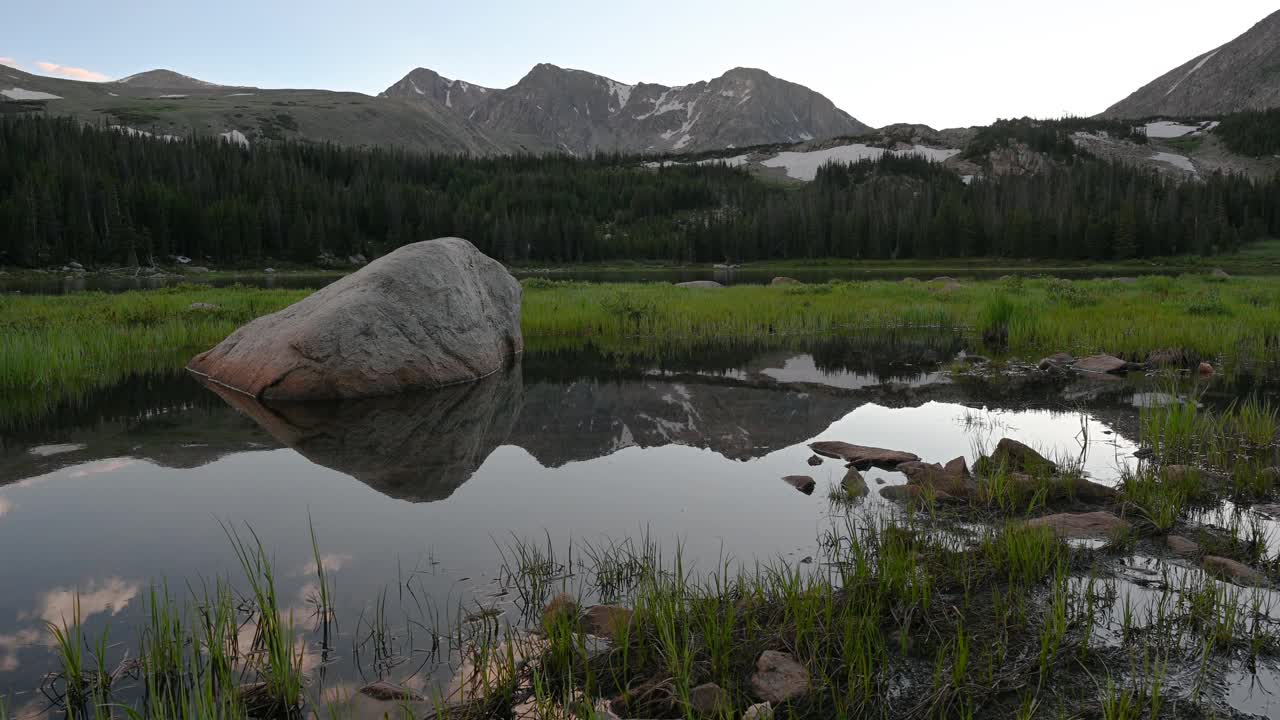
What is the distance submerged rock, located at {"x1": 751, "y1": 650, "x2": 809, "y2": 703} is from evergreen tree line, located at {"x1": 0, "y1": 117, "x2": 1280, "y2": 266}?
9620 centimetres

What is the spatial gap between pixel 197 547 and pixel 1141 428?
9319mm

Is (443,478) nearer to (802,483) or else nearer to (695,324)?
(802,483)

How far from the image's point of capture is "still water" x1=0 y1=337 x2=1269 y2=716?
444 centimetres

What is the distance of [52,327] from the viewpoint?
16172mm

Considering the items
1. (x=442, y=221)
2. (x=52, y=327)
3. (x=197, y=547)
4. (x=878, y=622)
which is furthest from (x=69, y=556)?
(x=442, y=221)

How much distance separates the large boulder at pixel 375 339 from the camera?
35.3 feet

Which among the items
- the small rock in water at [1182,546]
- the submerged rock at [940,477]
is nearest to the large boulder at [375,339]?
the submerged rock at [940,477]

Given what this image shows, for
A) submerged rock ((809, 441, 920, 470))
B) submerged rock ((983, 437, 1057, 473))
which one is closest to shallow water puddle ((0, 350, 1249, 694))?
submerged rock ((809, 441, 920, 470))

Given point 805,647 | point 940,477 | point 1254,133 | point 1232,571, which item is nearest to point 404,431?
point 940,477

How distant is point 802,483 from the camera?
257 inches

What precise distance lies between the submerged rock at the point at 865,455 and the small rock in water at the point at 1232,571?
9.60 ft

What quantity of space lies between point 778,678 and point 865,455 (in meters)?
4.44

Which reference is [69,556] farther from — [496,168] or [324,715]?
[496,168]

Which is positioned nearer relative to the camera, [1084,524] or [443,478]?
[1084,524]
